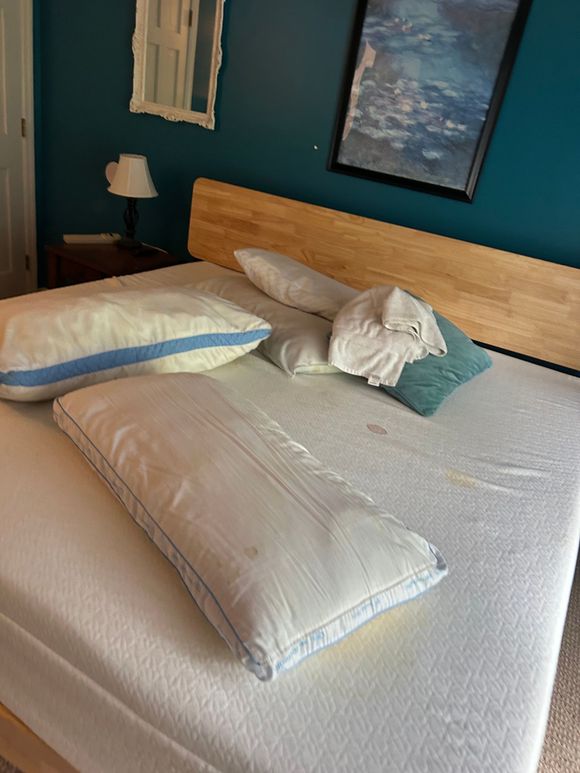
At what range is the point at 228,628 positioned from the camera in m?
0.79

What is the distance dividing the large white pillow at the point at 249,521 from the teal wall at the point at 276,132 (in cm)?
151

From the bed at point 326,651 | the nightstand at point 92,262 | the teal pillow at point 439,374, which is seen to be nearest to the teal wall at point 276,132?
the nightstand at point 92,262

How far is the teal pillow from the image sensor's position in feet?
5.47

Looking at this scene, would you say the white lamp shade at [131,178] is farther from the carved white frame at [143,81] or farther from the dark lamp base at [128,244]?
the carved white frame at [143,81]

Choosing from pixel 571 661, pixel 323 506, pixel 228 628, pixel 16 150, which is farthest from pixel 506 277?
pixel 16 150

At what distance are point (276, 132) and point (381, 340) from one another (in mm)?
1368

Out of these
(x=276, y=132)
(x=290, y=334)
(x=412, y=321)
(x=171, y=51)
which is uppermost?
(x=171, y=51)

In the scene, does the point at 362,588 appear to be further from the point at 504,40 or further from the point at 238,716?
the point at 504,40

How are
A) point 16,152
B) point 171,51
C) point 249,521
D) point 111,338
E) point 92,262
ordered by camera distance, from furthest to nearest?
1. point 16,152
2. point 171,51
3. point 92,262
4. point 111,338
5. point 249,521

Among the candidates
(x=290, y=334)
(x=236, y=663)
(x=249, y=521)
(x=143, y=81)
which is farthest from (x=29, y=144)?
(x=236, y=663)

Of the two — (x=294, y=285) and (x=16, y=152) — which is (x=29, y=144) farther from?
(x=294, y=285)

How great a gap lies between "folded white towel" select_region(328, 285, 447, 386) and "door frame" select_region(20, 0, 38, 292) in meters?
2.45

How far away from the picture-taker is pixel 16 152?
320 cm

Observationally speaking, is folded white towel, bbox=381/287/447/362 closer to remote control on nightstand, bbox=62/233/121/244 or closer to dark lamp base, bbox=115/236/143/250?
dark lamp base, bbox=115/236/143/250
